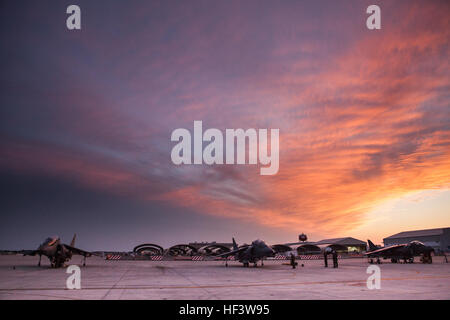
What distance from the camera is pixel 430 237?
110m

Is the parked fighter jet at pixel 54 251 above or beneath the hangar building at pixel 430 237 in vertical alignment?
above

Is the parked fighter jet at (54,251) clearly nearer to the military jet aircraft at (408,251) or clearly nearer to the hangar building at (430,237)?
the military jet aircraft at (408,251)

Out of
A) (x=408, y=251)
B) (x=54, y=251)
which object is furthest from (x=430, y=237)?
(x=54, y=251)

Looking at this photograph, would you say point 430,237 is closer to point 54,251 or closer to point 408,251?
point 408,251

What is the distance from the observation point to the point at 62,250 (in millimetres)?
32938

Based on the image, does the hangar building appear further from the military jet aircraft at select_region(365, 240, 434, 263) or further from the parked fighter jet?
the parked fighter jet

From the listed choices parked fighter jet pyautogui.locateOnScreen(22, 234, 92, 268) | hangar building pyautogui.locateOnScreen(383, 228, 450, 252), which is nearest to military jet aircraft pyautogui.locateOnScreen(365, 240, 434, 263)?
parked fighter jet pyautogui.locateOnScreen(22, 234, 92, 268)

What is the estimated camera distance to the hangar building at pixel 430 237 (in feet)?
342

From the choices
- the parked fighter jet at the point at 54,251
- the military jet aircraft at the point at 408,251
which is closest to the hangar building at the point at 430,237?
the military jet aircraft at the point at 408,251
